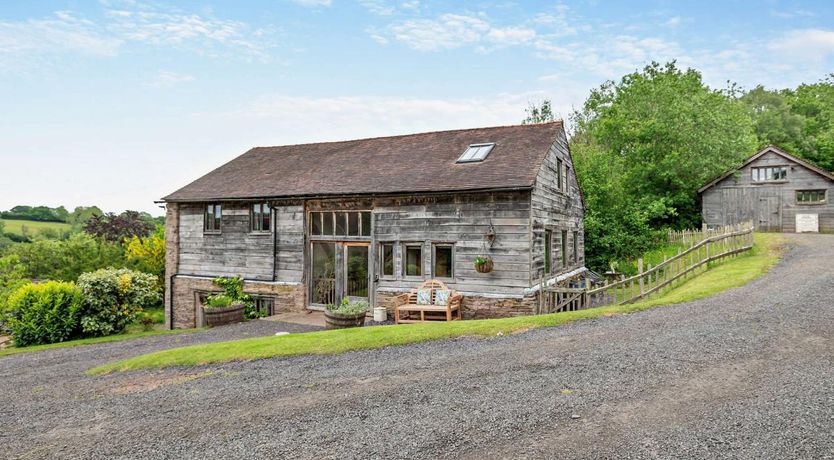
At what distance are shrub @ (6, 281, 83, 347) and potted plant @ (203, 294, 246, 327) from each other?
182 inches

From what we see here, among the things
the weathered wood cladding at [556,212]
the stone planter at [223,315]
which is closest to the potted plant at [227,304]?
the stone planter at [223,315]

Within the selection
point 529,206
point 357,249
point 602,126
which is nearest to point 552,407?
point 529,206

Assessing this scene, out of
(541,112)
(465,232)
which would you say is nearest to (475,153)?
(465,232)

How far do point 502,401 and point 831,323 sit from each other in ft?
24.6

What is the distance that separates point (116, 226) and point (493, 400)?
2040 inches

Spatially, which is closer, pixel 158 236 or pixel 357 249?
pixel 357 249

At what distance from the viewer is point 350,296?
1720 cm

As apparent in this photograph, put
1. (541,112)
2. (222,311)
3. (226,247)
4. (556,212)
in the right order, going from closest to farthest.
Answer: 1. (222,311)
2. (556,212)
3. (226,247)
4. (541,112)

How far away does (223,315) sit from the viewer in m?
16.7

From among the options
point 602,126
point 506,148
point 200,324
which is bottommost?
point 200,324

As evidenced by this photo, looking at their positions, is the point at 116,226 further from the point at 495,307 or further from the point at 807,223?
the point at 807,223

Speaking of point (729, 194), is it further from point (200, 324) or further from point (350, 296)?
point (200, 324)

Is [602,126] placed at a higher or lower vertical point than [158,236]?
higher

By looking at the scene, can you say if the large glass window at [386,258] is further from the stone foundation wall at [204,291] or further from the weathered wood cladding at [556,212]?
the weathered wood cladding at [556,212]
